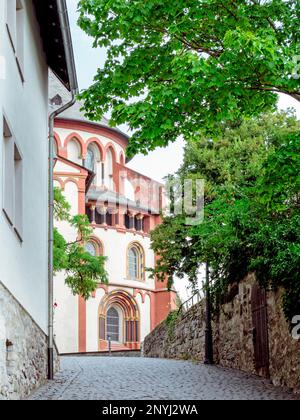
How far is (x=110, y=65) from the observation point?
1555cm

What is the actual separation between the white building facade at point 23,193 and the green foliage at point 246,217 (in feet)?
12.9

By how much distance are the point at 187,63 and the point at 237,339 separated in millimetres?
9760

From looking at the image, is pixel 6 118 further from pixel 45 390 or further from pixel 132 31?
pixel 45 390

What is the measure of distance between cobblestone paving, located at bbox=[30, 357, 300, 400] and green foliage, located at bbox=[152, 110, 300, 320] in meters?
1.75

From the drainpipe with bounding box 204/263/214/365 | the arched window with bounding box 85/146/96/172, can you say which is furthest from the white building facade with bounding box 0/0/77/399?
the arched window with bounding box 85/146/96/172

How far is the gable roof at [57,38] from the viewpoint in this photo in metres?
16.3

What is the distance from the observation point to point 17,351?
12.5 metres

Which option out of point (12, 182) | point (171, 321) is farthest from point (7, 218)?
point (171, 321)

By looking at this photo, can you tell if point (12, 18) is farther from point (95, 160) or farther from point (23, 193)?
point (95, 160)

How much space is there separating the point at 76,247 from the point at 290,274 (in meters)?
15.3

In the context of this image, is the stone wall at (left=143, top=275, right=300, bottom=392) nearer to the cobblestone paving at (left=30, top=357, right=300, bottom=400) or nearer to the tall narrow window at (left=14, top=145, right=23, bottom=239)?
the cobblestone paving at (left=30, top=357, right=300, bottom=400)

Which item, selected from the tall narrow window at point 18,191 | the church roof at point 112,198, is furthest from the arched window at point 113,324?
the tall narrow window at point 18,191
